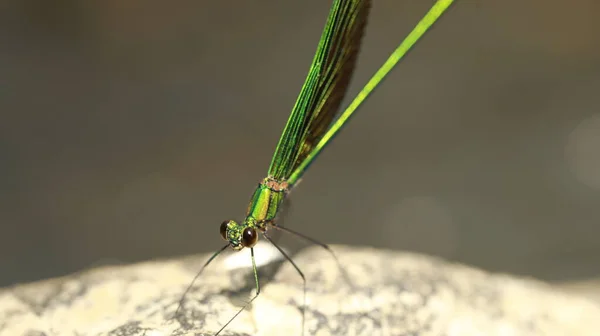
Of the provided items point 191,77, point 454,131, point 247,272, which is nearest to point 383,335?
point 247,272

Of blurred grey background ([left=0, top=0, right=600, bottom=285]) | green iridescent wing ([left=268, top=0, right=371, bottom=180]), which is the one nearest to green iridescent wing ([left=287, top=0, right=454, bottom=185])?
green iridescent wing ([left=268, top=0, right=371, bottom=180])

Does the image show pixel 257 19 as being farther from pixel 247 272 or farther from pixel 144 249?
pixel 247 272

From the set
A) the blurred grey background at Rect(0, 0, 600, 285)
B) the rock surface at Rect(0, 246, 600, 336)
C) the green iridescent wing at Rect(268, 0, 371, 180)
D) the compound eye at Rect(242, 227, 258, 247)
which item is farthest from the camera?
the blurred grey background at Rect(0, 0, 600, 285)

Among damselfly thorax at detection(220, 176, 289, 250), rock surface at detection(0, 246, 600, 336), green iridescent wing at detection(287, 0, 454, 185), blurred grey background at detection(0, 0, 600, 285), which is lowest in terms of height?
rock surface at detection(0, 246, 600, 336)

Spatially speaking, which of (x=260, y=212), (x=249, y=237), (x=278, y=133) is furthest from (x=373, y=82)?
(x=278, y=133)

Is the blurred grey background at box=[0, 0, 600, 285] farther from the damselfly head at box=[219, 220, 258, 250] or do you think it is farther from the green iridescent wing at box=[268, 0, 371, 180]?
the damselfly head at box=[219, 220, 258, 250]

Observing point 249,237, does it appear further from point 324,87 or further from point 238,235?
point 324,87
